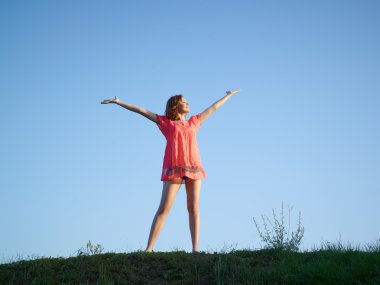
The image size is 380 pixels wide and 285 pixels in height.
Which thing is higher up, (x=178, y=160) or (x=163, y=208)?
(x=178, y=160)

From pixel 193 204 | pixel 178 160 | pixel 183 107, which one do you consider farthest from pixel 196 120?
pixel 193 204

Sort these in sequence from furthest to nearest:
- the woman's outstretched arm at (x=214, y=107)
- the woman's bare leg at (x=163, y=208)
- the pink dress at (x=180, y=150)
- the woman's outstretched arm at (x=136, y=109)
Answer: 1. the woman's outstretched arm at (x=214, y=107)
2. the woman's outstretched arm at (x=136, y=109)
3. the pink dress at (x=180, y=150)
4. the woman's bare leg at (x=163, y=208)

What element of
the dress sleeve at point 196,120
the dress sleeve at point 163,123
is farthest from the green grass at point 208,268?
the dress sleeve at point 196,120

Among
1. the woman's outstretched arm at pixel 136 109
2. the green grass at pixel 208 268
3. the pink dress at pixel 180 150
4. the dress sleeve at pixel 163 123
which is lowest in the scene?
the green grass at pixel 208 268

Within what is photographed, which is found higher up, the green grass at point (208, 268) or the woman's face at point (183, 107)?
the woman's face at point (183, 107)

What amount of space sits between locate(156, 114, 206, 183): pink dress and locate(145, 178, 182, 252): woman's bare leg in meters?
0.13

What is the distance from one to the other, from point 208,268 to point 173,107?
2957 millimetres

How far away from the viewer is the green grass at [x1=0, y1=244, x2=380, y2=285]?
5.77 meters

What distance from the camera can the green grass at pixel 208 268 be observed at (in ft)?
18.9

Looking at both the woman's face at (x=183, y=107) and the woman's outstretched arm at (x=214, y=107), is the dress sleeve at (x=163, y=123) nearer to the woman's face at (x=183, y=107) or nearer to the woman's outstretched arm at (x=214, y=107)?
the woman's face at (x=183, y=107)

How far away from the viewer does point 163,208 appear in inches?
293

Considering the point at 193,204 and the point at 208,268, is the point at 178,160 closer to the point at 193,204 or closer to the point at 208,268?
the point at 193,204

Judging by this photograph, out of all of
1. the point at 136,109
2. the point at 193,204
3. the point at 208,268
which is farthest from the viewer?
the point at 136,109

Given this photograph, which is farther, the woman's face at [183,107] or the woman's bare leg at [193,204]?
the woman's face at [183,107]
